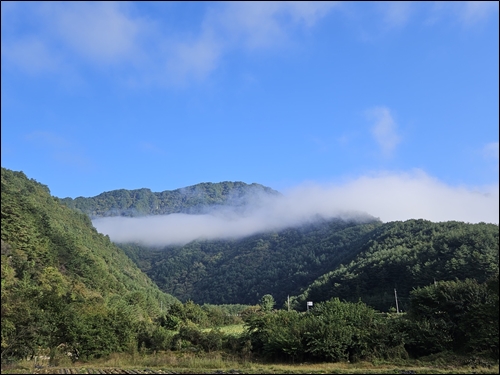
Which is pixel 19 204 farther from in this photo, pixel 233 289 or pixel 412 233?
pixel 233 289

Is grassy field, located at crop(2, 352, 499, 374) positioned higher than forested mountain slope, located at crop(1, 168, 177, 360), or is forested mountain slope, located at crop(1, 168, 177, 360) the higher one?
forested mountain slope, located at crop(1, 168, 177, 360)

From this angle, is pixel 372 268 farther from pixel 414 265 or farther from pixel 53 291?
pixel 53 291

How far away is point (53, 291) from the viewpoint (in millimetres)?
33906

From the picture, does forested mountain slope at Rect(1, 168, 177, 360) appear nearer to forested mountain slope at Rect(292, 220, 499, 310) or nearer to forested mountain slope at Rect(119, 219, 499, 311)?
forested mountain slope at Rect(119, 219, 499, 311)

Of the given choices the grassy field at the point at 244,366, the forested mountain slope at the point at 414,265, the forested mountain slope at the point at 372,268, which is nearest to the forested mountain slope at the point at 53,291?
the grassy field at the point at 244,366

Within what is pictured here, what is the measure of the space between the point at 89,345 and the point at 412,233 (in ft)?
349

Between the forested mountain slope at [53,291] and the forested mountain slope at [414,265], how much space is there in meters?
48.2

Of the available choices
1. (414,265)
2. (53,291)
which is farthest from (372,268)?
(53,291)

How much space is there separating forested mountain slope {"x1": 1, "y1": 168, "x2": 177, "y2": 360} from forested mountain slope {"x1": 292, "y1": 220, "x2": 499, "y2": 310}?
48.2m

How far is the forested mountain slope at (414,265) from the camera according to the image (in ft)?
228

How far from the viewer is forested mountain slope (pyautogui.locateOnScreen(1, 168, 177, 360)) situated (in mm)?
25938

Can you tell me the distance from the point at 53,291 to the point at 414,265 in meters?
74.0

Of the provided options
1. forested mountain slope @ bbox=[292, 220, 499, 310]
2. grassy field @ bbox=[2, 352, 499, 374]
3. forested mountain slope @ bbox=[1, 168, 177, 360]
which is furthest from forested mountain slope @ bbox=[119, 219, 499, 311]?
forested mountain slope @ bbox=[1, 168, 177, 360]

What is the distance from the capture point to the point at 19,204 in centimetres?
6084
